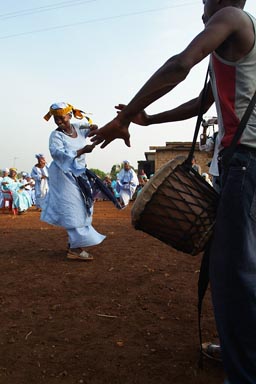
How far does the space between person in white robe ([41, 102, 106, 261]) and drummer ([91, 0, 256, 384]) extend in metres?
3.45

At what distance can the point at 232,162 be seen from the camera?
1.74m

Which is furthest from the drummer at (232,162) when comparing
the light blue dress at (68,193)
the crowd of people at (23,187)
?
the crowd of people at (23,187)

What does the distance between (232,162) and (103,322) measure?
6.02ft

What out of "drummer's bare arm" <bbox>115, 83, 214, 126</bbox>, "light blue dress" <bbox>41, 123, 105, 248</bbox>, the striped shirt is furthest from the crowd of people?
the striped shirt

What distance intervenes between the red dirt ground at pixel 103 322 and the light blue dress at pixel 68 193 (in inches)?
14.4

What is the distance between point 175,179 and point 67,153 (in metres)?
3.37

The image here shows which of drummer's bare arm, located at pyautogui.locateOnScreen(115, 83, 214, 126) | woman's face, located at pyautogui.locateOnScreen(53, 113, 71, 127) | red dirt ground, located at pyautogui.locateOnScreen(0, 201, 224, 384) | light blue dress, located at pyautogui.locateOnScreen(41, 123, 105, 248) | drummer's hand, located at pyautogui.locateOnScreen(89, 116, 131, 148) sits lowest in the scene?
red dirt ground, located at pyautogui.locateOnScreen(0, 201, 224, 384)

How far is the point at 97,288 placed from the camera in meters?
3.90

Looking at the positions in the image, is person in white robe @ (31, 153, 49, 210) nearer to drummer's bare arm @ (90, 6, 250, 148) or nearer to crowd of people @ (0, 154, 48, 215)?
crowd of people @ (0, 154, 48, 215)

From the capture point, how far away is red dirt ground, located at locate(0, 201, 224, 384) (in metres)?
2.27

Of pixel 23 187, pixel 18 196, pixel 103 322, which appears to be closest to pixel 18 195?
pixel 18 196

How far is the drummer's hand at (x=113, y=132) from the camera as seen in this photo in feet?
5.75

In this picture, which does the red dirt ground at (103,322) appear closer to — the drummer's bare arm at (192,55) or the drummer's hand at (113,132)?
the drummer's hand at (113,132)

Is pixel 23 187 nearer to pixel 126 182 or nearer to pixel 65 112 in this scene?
pixel 126 182
